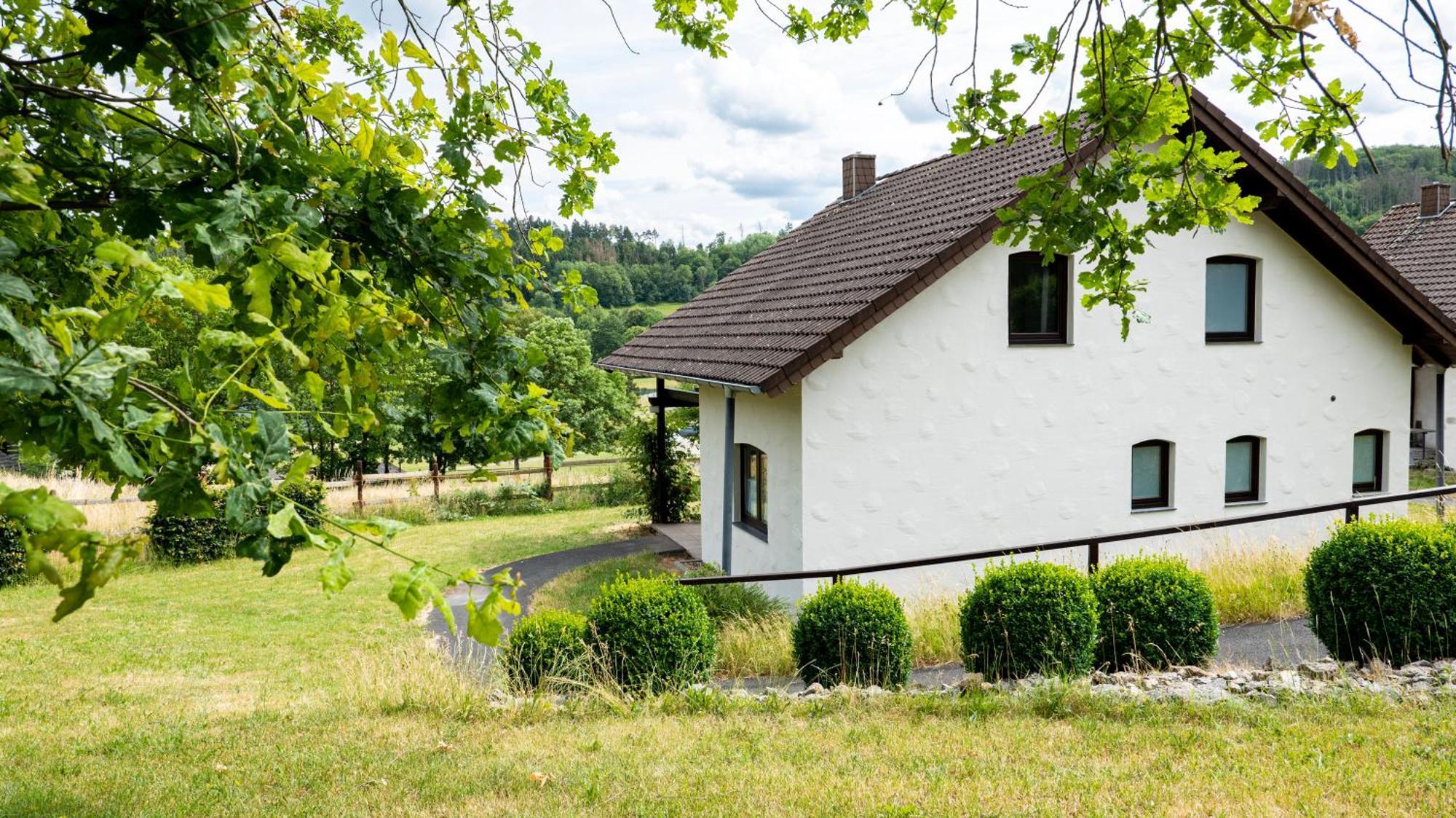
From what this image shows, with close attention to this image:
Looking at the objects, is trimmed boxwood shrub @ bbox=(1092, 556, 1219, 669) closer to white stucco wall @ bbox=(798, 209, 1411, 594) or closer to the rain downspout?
white stucco wall @ bbox=(798, 209, 1411, 594)

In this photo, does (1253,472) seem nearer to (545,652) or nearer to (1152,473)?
(1152,473)

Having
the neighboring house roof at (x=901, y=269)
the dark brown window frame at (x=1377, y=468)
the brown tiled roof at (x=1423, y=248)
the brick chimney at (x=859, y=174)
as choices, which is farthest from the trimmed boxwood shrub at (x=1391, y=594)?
the brown tiled roof at (x=1423, y=248)

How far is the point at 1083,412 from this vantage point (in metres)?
12.4

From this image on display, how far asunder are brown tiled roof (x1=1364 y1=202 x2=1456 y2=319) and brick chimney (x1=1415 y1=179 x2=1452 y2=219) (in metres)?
0.20

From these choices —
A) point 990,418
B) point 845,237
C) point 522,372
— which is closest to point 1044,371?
point 990,418

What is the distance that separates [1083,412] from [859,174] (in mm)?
7903

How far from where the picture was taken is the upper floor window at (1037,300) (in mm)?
12211

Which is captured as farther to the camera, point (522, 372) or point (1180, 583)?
point (1180, 583)

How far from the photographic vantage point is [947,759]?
5.25 meters

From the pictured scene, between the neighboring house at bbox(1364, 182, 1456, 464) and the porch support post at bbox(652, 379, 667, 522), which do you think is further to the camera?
the neighboring house at bbox(1364, 182, 1456, 464)

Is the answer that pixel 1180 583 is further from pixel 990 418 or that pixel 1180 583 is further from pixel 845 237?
pixel 845 237

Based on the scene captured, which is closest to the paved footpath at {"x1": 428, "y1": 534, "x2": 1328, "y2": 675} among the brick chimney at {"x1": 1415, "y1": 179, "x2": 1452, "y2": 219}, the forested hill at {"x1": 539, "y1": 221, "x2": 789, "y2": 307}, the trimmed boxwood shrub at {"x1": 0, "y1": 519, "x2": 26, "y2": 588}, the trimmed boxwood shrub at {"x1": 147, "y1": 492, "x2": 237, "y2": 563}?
the trimmed boxwood shrub at {"x1": 147, "y1": 492, "x2": 237, "y2": 563}

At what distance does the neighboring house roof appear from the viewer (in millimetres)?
11016

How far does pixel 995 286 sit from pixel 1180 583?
533 cm
